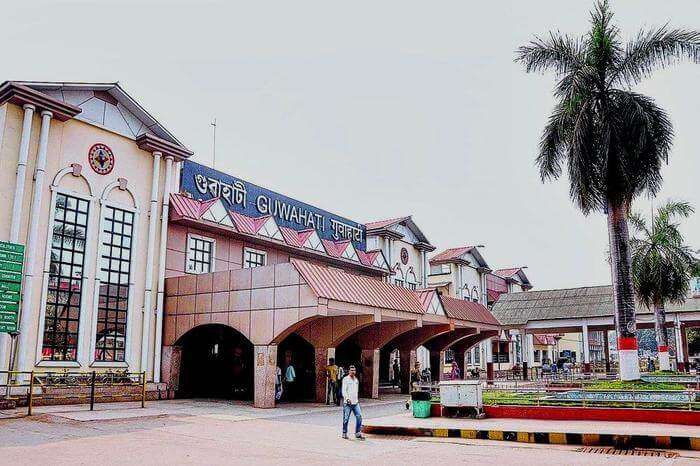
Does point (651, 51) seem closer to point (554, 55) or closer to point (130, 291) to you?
point (554, 55)

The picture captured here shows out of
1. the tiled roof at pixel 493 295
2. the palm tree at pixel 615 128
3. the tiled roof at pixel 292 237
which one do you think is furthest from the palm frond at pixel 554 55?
the tiled roof at pixel 493 295

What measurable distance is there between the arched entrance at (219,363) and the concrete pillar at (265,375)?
427 centimetres

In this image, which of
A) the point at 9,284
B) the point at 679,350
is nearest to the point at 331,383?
the point at 9,284

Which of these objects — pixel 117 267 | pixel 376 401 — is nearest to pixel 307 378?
pixel 376 401

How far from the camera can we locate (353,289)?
70.8ft

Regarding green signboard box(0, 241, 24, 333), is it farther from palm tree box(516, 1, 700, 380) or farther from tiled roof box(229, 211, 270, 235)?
palm tree box(516, 1, 700, 380)

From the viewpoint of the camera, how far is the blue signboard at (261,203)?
26016 millimetres

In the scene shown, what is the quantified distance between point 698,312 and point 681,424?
27801mm

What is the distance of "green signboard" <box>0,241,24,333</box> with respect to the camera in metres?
17.6

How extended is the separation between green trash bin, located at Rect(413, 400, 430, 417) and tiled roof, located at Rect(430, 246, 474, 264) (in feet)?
88.9

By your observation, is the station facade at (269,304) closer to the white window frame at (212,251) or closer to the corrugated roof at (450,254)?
the white window frame at (212,251)

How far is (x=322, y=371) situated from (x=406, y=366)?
26.6 feet

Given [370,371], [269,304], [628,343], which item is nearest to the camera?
[269,304]

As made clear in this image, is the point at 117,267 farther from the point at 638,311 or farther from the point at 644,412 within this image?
the point at 638,311
